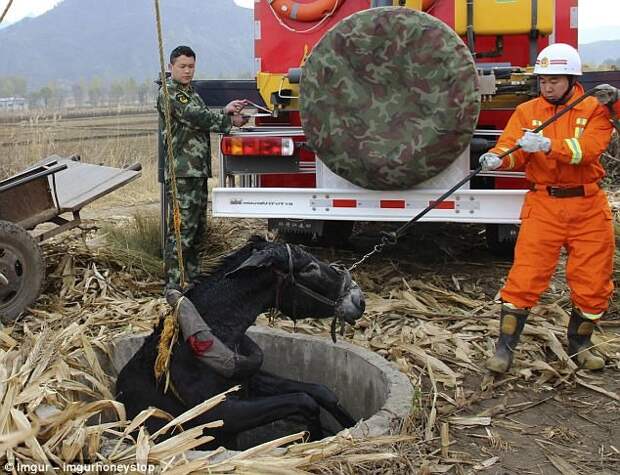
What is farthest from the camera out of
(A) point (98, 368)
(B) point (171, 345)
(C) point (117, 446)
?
(A) point (98, 368)

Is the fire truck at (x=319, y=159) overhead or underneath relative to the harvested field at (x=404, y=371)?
overhead

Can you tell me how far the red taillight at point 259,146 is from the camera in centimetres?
619

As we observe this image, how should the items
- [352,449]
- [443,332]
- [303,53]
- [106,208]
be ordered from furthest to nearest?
[106,208] → [303,53] → [443,332] → [352,449]

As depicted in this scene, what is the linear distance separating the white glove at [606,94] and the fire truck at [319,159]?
1062 millimetres

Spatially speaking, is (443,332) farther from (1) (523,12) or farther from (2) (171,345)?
(1) (523,12)

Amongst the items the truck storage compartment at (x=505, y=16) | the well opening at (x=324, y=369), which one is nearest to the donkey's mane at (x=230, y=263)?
the well opening at (x=324, y=369)

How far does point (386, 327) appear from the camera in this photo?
566 cm

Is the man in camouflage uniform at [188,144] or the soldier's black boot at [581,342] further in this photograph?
the man in camouflage uniform at [188,144]

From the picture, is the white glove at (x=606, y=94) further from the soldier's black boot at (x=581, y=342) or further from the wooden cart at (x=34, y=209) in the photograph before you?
the wooden cart at (x=34, y=209)

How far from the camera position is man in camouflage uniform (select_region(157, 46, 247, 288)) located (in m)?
6.28

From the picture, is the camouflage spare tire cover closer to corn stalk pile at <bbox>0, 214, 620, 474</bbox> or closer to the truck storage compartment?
corn stalk pile at <bbox>0, 214, 620, 474</bbox>

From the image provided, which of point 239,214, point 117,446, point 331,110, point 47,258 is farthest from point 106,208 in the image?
point 117,446

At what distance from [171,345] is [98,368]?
0.73 metres

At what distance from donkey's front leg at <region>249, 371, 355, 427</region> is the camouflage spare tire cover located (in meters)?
1.84
